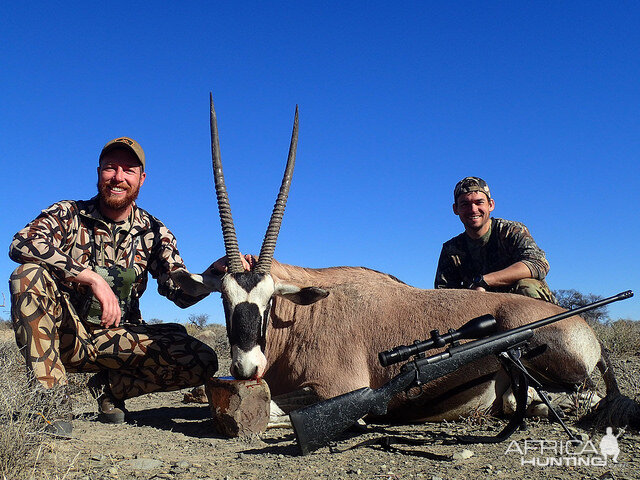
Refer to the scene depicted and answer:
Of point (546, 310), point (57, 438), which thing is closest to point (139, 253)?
point (57, 438)

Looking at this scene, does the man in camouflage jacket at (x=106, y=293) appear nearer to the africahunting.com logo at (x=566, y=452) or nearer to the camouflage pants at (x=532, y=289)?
the africahunting.com logo at (x=566, y=452)

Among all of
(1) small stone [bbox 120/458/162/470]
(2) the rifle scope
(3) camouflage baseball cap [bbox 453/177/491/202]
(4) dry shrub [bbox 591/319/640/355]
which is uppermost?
(3) camouflage baseball cap [bbox 453/177/491/202]

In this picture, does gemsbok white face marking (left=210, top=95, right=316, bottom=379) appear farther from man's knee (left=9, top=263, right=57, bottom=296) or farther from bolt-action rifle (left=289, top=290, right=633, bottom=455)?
man's knee (left=9, top=263, right=57, bottom=296)

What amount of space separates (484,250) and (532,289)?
120 cm

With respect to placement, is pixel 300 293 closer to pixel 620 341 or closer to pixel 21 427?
pixel 21 427

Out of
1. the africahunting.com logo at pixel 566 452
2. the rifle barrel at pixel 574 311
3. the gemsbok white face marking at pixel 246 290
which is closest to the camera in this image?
the africahunting.com logo at pixel 566 452

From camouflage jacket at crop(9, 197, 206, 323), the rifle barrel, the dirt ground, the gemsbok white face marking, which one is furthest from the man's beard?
the rifle barrel

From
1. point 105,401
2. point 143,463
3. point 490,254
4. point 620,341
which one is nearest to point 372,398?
point 143,463

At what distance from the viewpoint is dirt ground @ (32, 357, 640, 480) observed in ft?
10.7

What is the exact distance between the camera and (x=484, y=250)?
7059mm

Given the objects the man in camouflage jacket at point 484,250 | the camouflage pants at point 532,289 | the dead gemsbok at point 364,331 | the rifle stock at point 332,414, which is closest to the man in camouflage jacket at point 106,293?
the dead gemsbok at point 364,331

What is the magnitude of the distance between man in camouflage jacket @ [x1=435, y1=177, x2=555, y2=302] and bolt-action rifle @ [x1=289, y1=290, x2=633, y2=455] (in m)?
1.87

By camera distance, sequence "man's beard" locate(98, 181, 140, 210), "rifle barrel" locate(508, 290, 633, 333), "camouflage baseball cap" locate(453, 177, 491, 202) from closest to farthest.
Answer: "rifle barrel" locate(508, 290, 633, 333) → "man's beard" locate(98, 181, 140, 210) → "camouflage baseball cap" locate(453, 177, 491, 202)

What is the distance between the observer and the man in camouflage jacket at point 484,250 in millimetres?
6172
